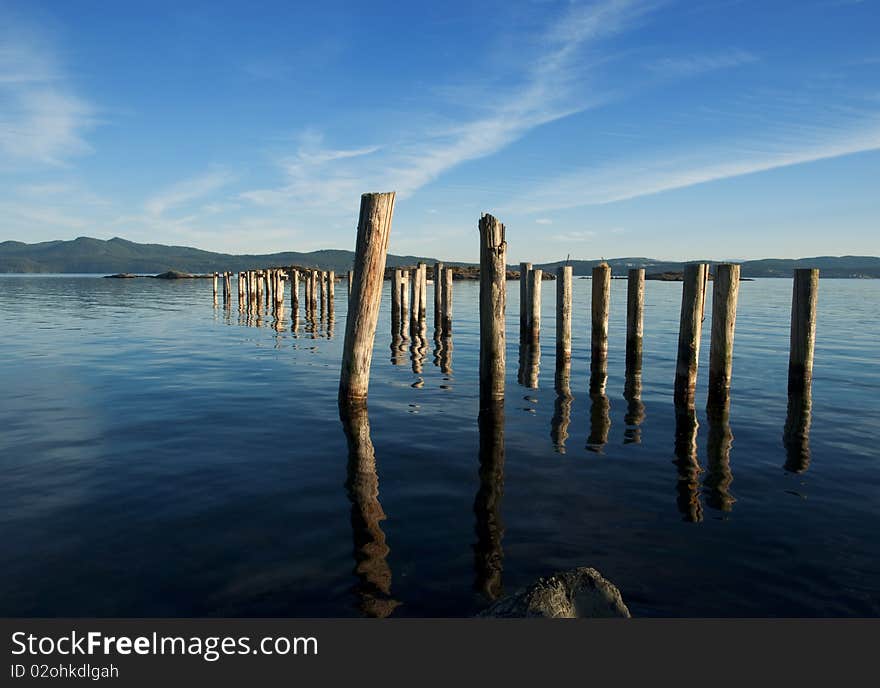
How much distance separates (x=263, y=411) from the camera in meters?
11.4

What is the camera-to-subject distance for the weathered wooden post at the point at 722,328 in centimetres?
1105

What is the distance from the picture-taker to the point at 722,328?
1125 cm

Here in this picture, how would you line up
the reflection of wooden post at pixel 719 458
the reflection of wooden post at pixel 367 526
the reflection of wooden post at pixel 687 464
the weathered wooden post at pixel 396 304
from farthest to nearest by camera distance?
the weathered wooden post at pixel 396 304
the reflection of wooden post at pixel 719 458
the reflection of wooden post at pixel 687 464
the reflection of wooden post at pixel 367 526

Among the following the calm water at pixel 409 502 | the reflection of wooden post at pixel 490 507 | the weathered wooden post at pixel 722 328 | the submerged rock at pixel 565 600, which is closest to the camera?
the submerged rock at pixel 565 600

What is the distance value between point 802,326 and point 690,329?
215 centimetres

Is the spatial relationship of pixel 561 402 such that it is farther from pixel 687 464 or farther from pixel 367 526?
pixel 367 526

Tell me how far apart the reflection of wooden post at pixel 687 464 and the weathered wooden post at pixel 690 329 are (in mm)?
137

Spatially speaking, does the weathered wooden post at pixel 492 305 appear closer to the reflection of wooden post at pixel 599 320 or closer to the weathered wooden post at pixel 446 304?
the reflection of wooden post at pixel 599 320

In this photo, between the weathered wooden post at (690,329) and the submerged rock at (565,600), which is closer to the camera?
the submerged rock at (565,600)

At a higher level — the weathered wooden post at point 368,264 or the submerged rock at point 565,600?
the weathered wooden post at point 368,264

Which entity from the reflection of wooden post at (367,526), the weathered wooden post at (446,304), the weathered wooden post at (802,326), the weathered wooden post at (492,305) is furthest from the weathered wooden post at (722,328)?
the weathered wooden post at (446,304)

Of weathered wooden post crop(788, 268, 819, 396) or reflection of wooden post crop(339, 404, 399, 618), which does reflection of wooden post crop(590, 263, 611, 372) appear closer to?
weathered wooden post crop(788, 268, 819, 396)

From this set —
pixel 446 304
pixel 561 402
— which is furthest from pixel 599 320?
pixel 446 304
